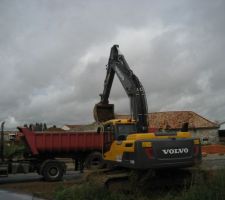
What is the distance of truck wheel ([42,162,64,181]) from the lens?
2064 centimetres

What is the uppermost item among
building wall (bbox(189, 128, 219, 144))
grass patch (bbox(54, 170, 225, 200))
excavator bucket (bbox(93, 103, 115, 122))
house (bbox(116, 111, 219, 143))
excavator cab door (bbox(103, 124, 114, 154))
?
house (bbox(116, 111, 219, 143))

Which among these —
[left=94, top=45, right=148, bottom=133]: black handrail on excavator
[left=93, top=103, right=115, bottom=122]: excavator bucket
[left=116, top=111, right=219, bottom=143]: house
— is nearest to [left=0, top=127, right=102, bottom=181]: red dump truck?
[left=94, top=45, right=148, bottom=133]: black handrail on excavator

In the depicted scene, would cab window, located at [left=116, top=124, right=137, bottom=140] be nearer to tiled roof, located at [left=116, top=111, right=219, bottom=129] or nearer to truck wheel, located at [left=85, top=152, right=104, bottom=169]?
truck wheel, located at [left=85, top=152, right=104, bottom=169]

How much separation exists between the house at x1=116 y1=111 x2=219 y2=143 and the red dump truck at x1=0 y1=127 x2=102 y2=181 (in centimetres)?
2889

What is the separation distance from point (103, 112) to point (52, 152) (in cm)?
396

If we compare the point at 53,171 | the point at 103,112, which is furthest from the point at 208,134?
the point at 103,112

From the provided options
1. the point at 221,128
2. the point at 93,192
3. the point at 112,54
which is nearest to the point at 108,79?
the point at 112,54

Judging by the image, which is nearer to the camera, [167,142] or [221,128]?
[167,142]

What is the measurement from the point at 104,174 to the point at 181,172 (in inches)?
96.1

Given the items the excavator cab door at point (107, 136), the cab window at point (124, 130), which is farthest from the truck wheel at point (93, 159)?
the cab window at point (124, 130)

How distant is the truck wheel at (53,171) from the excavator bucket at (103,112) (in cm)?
368

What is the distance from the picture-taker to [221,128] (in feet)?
201

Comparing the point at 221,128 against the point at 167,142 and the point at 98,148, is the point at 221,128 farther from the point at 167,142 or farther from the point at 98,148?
the point at 167,142

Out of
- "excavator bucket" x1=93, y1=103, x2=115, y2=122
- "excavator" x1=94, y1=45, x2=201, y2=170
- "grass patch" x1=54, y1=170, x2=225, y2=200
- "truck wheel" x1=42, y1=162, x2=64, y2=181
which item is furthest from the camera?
"truck wheel" x1=42, y1=162, x2=64, y2=181
